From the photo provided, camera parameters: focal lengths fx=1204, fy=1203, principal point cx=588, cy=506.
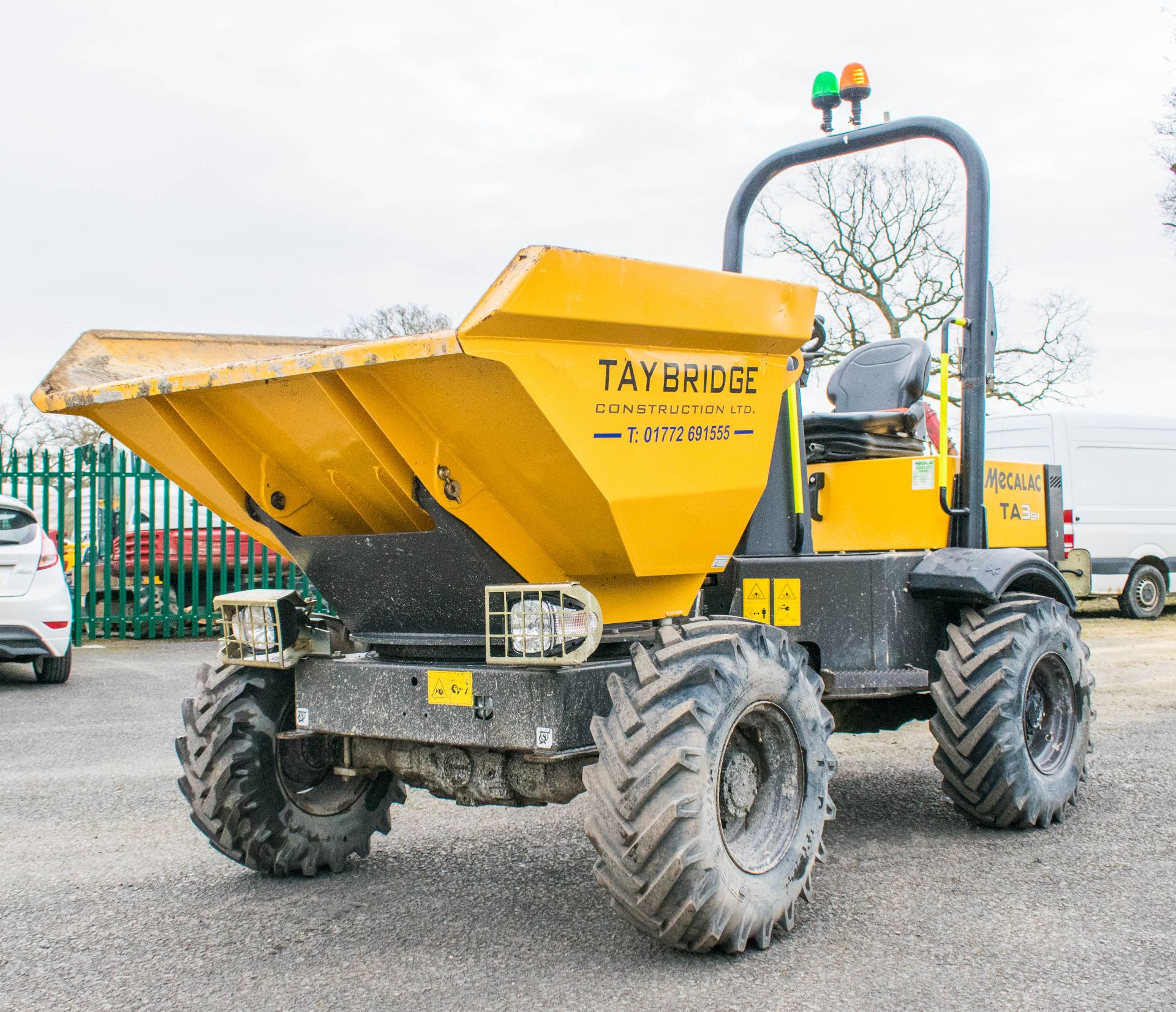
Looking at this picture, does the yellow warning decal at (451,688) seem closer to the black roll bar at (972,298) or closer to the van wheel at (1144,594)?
the black roll bar at (972,298)

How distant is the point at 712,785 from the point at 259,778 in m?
1.81

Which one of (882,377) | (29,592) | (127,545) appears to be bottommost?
(29,592)

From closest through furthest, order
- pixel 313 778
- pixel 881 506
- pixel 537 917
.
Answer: pixel 537 917 → pixel 313 778 → pixel 881 506

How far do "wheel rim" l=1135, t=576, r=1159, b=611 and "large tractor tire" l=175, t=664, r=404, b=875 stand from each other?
1357cm

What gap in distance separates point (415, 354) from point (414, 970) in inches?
72.9

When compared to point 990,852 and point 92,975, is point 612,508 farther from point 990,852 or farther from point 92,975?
point 990,852

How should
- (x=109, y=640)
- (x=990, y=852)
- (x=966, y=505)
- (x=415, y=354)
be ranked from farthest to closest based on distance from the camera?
1. (x=109, y=640)
2. (x=966, y=505)
3. (x=990, y=852)
4. (x=415, y=354)

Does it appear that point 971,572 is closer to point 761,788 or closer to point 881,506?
point 881,506

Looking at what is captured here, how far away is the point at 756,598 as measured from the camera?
4980mm

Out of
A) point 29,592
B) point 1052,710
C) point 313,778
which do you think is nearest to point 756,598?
point 1052,710

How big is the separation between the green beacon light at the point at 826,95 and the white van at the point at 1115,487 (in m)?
9.69

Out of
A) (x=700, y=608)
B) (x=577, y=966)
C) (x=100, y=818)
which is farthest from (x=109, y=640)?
(x=577, y=966)

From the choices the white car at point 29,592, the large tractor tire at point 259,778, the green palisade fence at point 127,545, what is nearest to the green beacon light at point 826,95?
the large tractor tire at point 259,778

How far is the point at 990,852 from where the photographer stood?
4922 mm
